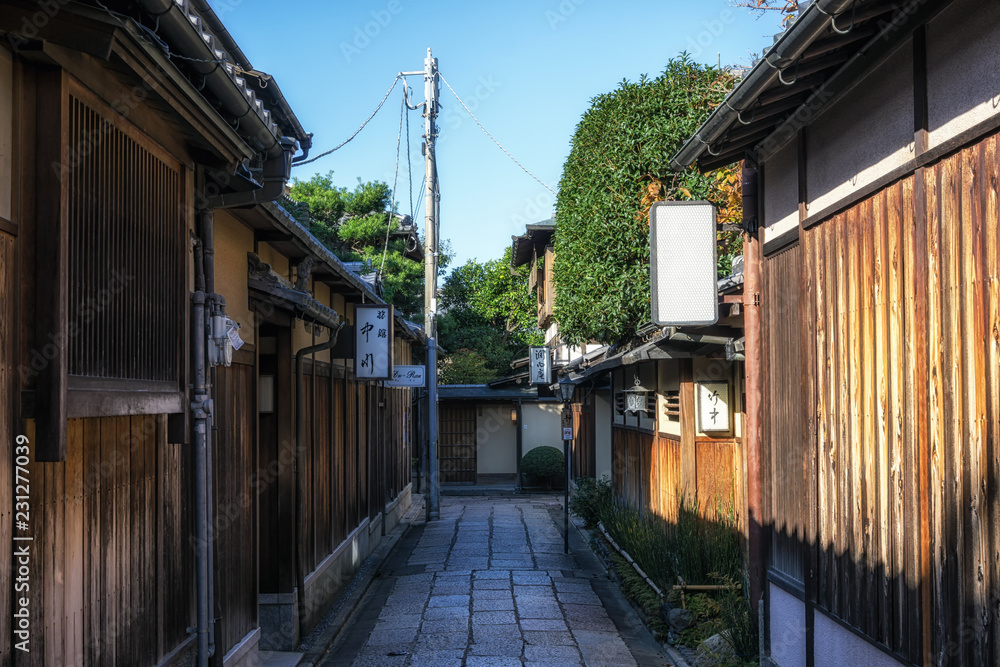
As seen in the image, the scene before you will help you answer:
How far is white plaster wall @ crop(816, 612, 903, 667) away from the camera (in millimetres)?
5801

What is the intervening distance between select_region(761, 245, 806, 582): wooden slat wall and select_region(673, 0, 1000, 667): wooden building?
0.03 m

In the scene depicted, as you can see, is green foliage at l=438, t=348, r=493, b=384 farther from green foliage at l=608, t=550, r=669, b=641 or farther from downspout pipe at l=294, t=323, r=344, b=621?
downspout pipe at l=294, t=323, r=344, b=621

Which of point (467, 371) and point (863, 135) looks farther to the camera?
point (467, 371)

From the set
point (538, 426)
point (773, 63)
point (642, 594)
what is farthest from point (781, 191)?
point (538, 426)

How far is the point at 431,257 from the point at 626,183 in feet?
29.9

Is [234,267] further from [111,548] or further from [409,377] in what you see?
[409,377]

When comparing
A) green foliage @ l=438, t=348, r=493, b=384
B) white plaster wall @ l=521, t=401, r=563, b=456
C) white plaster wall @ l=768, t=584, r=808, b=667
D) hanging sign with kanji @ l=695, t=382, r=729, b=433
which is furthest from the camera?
green foliage @ l=438, t=348, r=493, b=384

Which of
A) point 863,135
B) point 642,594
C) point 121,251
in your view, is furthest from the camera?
point 642,594

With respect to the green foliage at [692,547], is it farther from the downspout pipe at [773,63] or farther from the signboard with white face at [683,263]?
the downspout pipe at [773,63]

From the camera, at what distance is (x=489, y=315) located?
42812mm

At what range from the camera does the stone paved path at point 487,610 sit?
1034 cm

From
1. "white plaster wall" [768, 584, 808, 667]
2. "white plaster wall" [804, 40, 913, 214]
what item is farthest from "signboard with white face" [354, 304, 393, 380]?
"white plaster wall" [804, 40, 913, 214]

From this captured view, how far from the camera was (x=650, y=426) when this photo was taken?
603 inches

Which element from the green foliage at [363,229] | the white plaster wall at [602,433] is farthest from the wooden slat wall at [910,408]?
the green foliage at [363,229]
